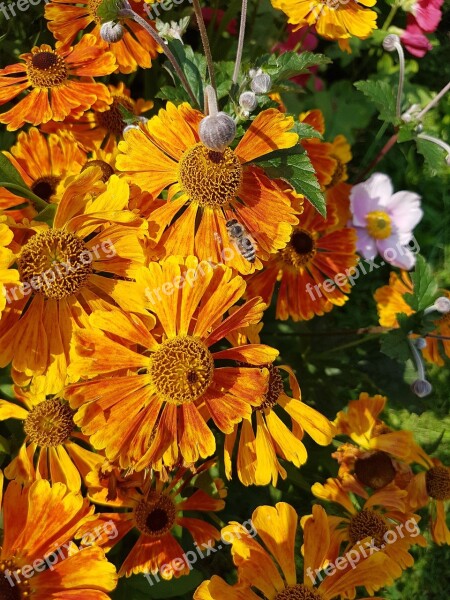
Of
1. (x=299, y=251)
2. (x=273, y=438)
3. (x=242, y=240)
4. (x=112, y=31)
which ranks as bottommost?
(x=273, y=438)

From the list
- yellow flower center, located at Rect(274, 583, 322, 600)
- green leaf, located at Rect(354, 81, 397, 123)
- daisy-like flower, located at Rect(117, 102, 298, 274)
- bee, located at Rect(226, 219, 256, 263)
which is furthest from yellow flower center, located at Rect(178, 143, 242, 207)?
yellow flower center, located at Rect(274, 583, 322, 600)

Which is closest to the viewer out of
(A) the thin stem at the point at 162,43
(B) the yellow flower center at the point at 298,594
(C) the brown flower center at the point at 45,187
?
(A) the thin stem at the point at 162,43

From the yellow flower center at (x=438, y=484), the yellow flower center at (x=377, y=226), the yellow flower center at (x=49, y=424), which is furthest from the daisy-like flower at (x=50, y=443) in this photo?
the yellow flower center at (x=377, y=226)

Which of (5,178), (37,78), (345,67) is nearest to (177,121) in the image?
(5,178)

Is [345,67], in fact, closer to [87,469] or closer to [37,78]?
[37,78]

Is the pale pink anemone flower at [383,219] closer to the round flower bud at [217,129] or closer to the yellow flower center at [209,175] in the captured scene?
the yellow flower center at [209,175]

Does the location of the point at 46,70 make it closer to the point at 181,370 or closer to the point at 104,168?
the point at 104,168

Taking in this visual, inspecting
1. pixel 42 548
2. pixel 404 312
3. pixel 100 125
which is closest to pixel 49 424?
pixel 42 548
